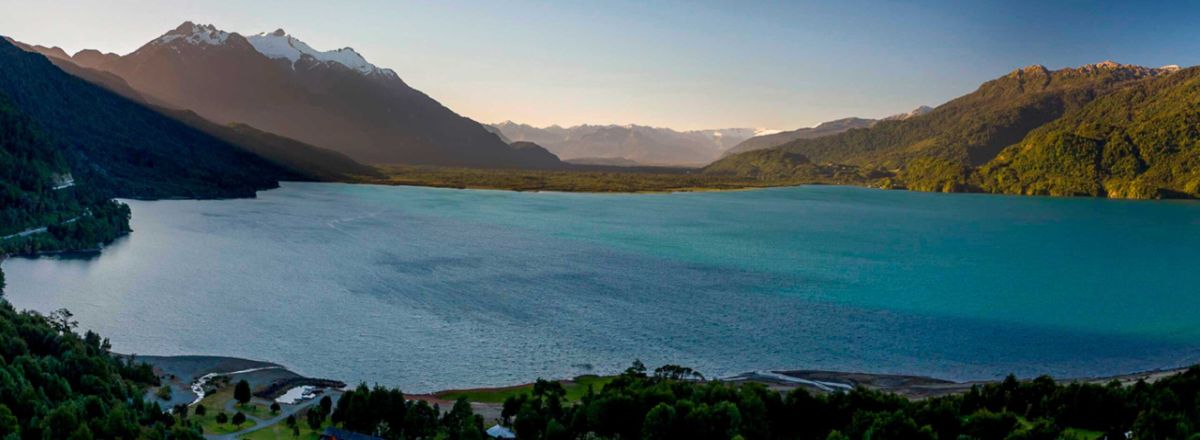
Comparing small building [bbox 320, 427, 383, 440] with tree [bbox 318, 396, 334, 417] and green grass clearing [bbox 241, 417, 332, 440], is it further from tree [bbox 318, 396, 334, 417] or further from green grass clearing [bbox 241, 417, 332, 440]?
tree [bbox 318, 396, 334, 417]

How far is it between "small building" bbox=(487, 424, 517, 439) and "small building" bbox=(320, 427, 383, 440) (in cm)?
548

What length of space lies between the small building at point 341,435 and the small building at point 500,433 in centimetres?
548

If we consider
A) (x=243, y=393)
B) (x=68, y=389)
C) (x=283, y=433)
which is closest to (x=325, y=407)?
(x=283, y=433)

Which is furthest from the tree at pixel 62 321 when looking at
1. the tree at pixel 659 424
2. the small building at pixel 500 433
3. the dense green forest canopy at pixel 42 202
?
the tree at pixel 659 424

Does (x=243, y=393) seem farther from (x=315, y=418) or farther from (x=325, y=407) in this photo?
(x=315, y=418)

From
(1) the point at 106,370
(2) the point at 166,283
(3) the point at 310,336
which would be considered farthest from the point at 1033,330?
(2) the point at 166,283

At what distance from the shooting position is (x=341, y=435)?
39094 millimetres

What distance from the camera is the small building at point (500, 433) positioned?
1553 inches

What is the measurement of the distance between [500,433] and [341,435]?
7.63m

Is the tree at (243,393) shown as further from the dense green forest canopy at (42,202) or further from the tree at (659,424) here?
the dense green forest canopy at (42,202)

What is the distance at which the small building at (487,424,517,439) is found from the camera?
39438mm

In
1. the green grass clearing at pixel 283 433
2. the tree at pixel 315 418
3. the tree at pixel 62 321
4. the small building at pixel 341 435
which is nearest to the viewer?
the small building at pixel 341 435

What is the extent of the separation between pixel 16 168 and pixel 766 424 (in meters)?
116

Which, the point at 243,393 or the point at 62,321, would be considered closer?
the point at 243,393
